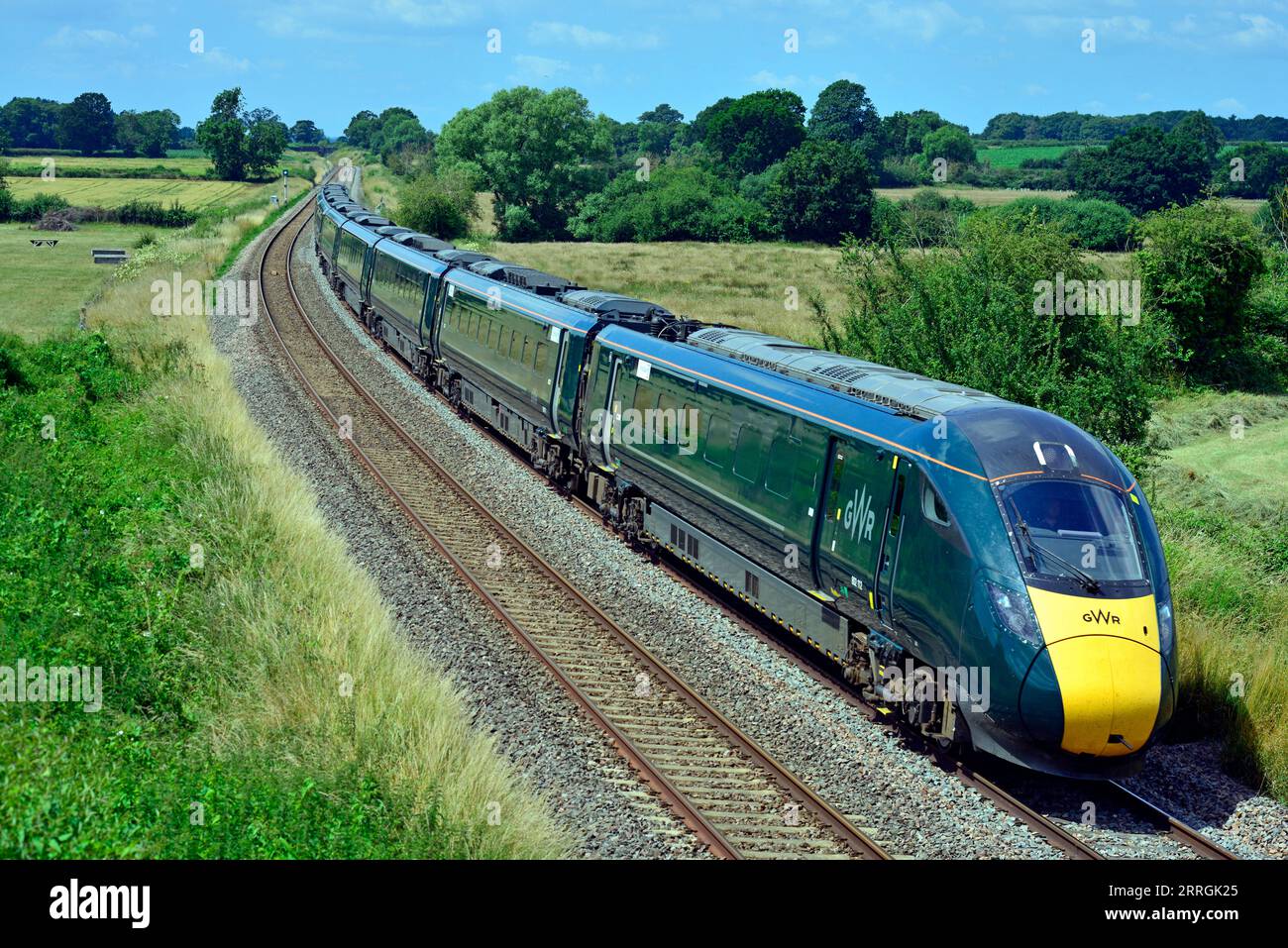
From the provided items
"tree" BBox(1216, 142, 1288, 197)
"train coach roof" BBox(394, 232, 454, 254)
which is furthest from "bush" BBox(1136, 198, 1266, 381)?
"tree" BBox(1216, 142, 1288, 197)

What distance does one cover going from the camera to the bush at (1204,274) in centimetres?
3316

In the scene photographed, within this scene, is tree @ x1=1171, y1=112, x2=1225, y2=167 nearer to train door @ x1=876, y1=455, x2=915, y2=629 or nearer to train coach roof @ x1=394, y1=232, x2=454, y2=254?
train coach roof @ x1=394, y1=232, x2=454, y2=254

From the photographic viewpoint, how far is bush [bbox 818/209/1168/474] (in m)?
20.0

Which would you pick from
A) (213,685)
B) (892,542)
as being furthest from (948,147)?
(213,685)

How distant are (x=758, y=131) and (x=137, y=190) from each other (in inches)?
2486

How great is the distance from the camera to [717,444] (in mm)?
14570

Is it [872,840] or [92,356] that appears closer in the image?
[872,840]

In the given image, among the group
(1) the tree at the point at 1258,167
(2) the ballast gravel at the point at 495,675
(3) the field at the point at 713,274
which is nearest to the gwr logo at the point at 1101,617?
(2) the ballast gravel at the point at 495,675

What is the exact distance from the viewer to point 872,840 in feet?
31.4

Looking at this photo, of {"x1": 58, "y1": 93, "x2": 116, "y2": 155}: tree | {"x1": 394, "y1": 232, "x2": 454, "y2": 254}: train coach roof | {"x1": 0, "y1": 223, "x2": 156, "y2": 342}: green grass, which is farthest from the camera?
{"x1": 58, "y1": 93, "x2": 116, "y2": 155}: tree

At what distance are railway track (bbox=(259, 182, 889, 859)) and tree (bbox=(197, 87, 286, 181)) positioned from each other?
11361 cm

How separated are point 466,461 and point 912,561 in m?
13.2

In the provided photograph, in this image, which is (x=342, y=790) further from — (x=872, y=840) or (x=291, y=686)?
(x=872, y=840)
